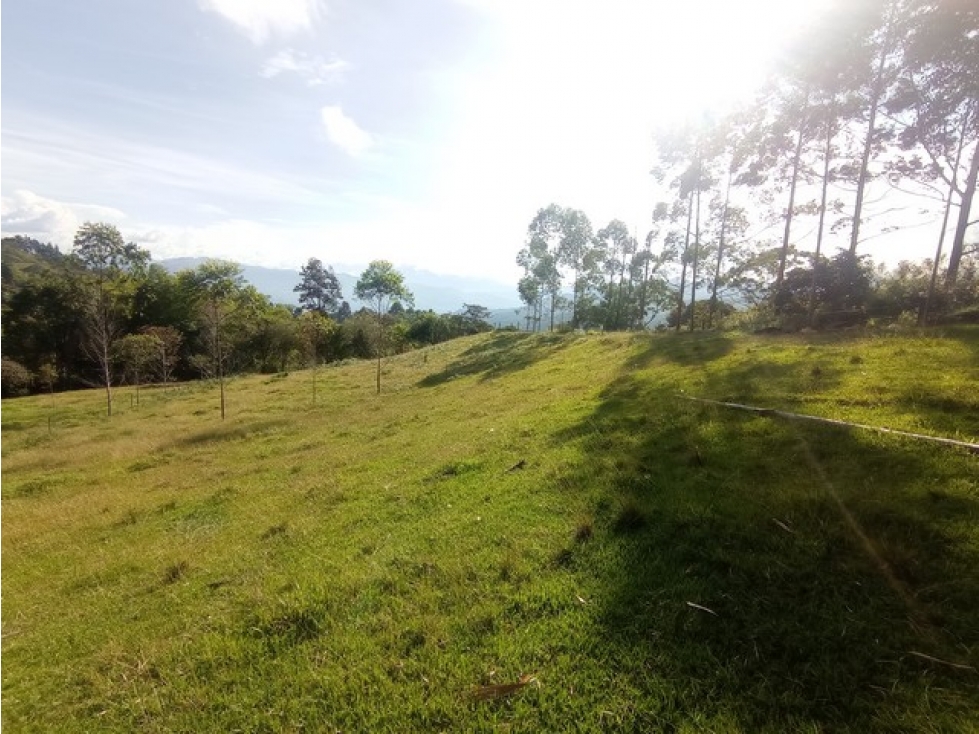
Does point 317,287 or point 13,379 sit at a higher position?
point 317,287

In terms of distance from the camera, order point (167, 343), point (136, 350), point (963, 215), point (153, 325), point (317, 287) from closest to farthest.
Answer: point (963, 215), point (136, 350), point (167, 343), point (153, 325), point (317, 287)

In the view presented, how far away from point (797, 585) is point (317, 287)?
114369 mm

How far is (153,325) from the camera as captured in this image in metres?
68.0

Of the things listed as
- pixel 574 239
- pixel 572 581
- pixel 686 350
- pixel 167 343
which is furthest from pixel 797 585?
pixel 167 343

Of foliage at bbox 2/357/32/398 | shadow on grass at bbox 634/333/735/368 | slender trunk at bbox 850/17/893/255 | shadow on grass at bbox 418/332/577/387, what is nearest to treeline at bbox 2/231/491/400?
foliage at bbox 2/357/32/398

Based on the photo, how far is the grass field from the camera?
4219 mm

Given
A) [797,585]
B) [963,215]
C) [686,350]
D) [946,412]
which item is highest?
[963,215]

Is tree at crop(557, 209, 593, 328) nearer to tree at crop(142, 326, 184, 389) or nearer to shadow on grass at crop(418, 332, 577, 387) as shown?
shadow on grass at crop(418, 332, 577, 387)

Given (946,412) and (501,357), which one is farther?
(501,357)

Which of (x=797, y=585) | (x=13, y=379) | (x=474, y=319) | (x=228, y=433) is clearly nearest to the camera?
(x=797, y=585)

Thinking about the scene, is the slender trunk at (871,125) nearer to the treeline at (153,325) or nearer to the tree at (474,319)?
the treeline at (153,325)

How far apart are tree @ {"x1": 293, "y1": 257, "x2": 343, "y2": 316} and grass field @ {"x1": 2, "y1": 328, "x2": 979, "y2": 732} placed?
100266 mm

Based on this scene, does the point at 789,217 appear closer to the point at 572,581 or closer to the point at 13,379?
the point at 572,581

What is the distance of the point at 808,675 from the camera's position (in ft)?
13.4
